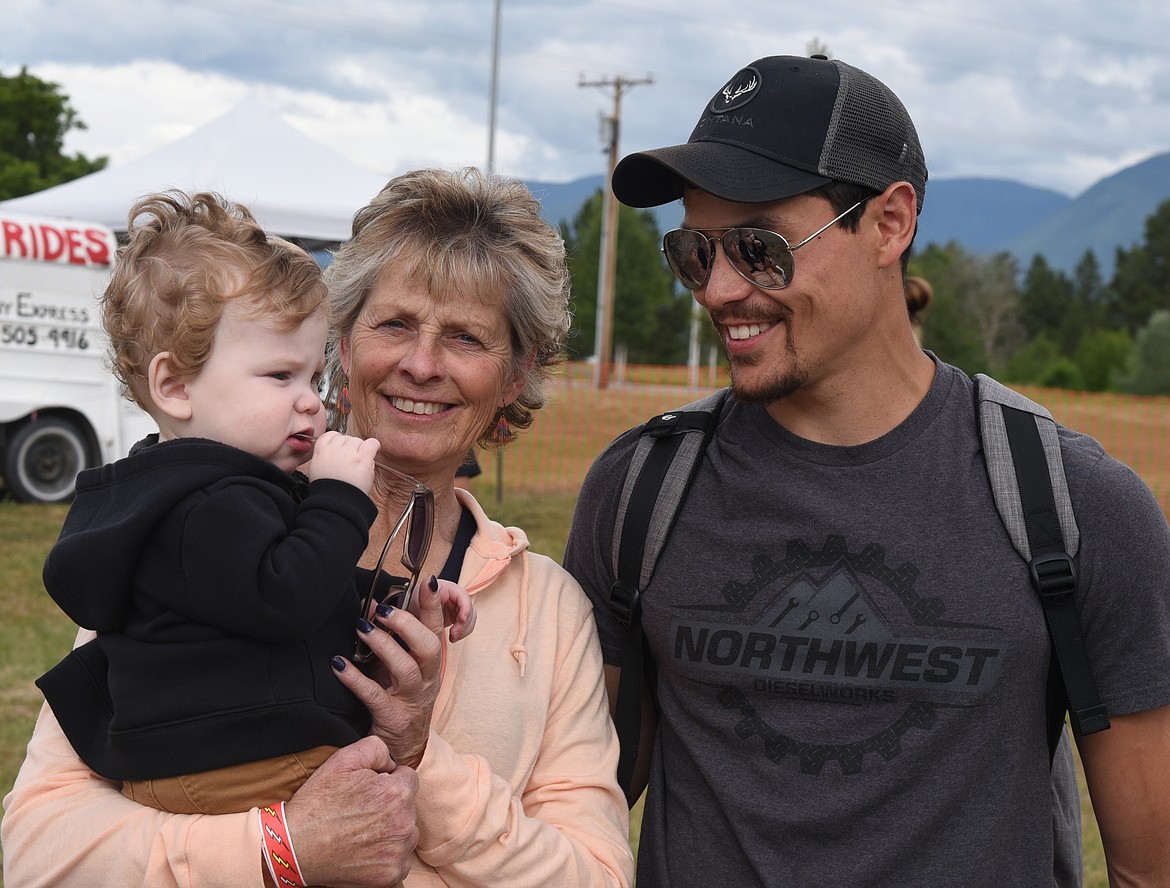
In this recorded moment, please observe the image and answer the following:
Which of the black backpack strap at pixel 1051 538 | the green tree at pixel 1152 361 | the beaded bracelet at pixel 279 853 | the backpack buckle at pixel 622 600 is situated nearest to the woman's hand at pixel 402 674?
the beaded bracelet at pixel 279 853

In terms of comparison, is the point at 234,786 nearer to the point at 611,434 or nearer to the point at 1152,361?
the point at 611,434

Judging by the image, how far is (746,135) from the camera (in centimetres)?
231

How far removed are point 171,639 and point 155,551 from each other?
137 millimetres

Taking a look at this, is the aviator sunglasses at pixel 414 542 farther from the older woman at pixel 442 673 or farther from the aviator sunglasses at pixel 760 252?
the aviator sunglasses at pixel 760 252

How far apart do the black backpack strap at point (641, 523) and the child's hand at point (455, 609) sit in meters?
0.38

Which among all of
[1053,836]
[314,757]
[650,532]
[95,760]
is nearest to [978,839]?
[1053,836]

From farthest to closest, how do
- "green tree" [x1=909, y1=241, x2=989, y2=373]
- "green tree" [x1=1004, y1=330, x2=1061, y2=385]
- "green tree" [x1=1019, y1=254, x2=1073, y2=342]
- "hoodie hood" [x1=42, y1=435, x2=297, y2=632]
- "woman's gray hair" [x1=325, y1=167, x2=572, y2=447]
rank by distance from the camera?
"green tree" [x1=1019, y1=254, x2=1073, y2=342]
"green tree" [x1=909, y1=241, x2=989, y2=373]
"green tree" [x1=1004, y1=330, x2=1061, y2=385]
"woman's gray hair" [x1=325, y1=167, x2=572, y2=447]
"hoodie hood" [x1=42, y1=435, x2=297, y2=632]

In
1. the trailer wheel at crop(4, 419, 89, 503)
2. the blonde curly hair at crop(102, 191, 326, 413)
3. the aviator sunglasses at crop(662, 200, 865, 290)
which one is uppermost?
the aviator sunglasses at crop(662, 200, 865, 290)

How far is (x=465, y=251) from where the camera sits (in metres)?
2.38

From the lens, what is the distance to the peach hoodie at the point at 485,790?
185 centimetres

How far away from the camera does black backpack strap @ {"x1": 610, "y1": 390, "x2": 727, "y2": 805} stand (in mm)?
2330

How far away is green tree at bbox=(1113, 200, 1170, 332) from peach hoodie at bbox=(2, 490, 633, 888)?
2976 inches

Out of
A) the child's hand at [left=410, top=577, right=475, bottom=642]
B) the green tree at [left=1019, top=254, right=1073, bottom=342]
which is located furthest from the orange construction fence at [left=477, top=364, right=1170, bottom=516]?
the green tree at [left=1019, top=254, right=1073, bottom=342]

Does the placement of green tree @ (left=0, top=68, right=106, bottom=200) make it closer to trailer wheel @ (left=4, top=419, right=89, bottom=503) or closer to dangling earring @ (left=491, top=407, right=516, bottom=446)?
trailer wheel @ (left=4, top=419, right=89, bottom=503)
